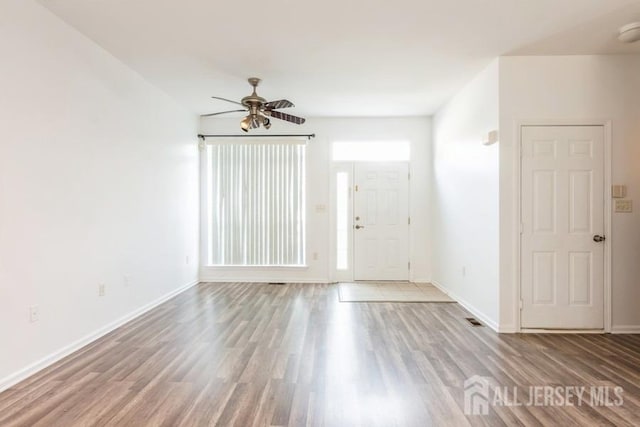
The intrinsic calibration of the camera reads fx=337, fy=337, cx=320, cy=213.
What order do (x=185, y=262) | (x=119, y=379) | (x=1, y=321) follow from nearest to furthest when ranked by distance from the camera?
(x=1, y=321), (x=119, y=379), (x=185, y=262)

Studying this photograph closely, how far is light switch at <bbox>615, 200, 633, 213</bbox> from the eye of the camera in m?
3.48

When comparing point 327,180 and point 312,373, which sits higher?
point 327,180

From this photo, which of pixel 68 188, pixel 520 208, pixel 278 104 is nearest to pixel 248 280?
pixel 278 104

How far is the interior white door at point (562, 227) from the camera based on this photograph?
3.49 meters

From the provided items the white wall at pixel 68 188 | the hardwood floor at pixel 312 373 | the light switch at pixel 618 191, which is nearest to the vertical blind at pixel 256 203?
the white wall at pixel 68 188

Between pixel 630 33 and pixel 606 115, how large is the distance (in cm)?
84

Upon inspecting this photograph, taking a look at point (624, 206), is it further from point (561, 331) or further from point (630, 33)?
point (630, 33)

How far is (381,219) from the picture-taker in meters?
6.01

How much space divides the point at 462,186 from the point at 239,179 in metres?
3.66

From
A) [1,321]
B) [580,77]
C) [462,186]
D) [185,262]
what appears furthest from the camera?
[185,262]

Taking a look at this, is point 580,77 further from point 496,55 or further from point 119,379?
point 119,379

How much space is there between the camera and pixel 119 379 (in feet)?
8.19

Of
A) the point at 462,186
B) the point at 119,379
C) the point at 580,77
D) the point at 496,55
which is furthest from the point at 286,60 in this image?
the point at 119,379

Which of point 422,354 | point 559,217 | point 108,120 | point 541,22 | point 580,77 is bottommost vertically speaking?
point 422,354
